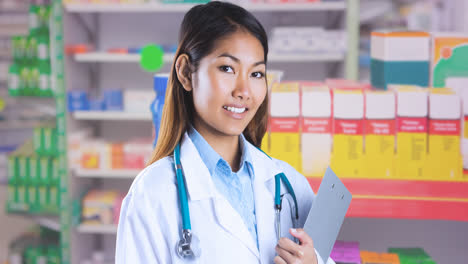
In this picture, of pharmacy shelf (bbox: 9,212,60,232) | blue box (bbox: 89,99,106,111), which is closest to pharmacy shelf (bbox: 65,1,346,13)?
blue box (bbox: 89,99,106,111)

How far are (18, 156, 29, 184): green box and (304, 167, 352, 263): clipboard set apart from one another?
303 cm

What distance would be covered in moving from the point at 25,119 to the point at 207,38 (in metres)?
4.92

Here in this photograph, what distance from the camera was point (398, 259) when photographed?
1.65m

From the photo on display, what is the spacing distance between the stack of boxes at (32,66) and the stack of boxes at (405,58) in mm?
2547

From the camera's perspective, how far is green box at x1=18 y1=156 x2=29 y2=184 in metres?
3.74

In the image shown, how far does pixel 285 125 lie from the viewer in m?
1.76

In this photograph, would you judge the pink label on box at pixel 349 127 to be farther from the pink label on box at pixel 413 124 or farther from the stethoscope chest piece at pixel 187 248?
the stethoscope chest piece at pixel 187 248

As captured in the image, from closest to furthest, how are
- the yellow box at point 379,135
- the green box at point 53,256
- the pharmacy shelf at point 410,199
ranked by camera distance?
the pharmacy shelf at point 410,199 → the yellow box at point 379,135 → the green box at point 53,256

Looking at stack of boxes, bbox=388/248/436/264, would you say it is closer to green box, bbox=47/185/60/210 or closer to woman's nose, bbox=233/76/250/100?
woman's nose, bbox=233/76/250/100

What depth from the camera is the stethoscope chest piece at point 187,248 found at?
101 cm

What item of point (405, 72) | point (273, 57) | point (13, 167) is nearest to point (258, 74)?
point (405, 72)

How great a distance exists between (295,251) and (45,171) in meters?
3.09

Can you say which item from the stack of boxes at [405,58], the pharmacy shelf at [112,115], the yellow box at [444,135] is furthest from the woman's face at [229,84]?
the pharmacy shelf at [112,115]

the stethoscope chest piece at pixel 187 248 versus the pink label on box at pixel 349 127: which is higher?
the pink label on box at pixel 349 127
